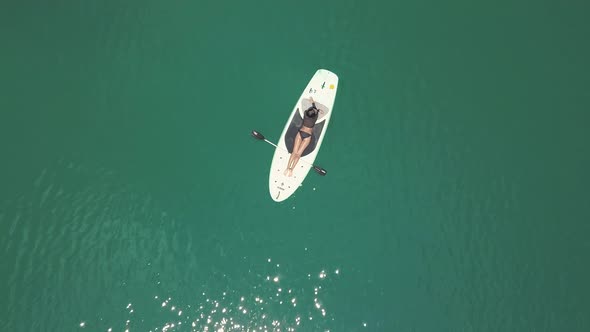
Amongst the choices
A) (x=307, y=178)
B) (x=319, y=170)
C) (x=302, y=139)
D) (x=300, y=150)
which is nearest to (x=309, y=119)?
(x=302, y=139)

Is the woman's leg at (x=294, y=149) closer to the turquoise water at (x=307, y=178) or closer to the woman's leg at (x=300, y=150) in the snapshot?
the woman's leg at (x=300, y=150)

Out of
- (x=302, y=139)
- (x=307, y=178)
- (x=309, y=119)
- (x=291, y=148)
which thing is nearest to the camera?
(x=309, y=119)

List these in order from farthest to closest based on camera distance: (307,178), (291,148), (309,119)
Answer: (307,178), (291,148), (309,119)

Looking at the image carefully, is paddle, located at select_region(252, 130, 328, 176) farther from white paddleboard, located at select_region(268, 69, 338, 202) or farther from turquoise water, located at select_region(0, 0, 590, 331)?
turquoise water, located at select_region(0, 0, 590, 331)

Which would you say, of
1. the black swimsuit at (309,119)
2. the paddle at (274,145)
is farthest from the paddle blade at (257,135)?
the black swimsuit at (309,119)

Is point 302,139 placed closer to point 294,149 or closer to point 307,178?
point 294,149

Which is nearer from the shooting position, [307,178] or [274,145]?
[274,145]

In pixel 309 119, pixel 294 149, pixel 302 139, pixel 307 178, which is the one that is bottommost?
pixel 307 178
